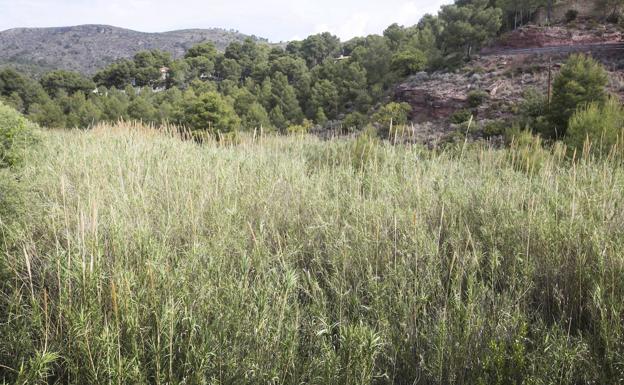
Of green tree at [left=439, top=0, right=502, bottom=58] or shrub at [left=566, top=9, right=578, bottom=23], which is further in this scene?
shrub at [left=566, top=9, right=578, bottom=23]

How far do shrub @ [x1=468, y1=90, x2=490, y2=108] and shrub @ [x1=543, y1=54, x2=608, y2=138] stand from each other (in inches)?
348

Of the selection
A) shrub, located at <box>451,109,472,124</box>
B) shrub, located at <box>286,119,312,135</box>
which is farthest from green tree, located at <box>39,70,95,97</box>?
shrub, located at <box>451,109,472,124</box>

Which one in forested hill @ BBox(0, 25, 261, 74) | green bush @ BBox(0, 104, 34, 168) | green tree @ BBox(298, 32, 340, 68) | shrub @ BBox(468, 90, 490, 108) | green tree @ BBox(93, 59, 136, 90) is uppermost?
forested hill @ BBox(0, 25, 261, 74)

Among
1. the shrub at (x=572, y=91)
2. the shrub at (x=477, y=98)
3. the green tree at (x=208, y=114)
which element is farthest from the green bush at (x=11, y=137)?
the shrub at (x=477, y=98)

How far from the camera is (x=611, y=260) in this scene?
87.0 inches

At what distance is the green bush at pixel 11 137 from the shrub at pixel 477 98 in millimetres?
26565

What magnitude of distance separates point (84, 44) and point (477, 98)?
461 ft

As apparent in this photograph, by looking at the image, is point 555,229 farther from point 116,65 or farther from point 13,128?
point 116,65

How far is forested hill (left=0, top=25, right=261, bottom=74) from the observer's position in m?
115

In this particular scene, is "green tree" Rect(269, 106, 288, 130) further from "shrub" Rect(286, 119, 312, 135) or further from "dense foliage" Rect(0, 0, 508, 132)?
"shrub" Rect(286, 119, 312, 135)

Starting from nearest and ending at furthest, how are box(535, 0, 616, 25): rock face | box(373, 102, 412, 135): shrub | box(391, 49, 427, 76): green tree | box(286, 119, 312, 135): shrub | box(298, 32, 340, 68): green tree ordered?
box(286, 119, 312, 135): shrub, box(373, 102, 412, 135): shrub, box(535, 0, 616, 25): rock face, box(391, 49, 427, 76): green tree, box(298, 32, 340, 68): green tree

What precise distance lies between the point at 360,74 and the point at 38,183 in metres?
41.7

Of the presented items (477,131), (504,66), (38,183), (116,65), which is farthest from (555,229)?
(116,65)

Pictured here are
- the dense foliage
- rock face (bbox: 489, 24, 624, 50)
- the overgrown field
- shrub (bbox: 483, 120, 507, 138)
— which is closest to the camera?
the overgrown field
